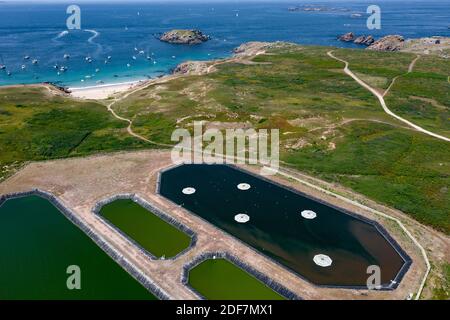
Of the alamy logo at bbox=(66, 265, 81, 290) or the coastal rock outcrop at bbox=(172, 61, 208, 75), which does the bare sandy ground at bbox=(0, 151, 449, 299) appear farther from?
the coastal rock outcrop at bbox=(172, 61, 208, 75)

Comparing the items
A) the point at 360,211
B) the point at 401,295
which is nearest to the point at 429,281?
the point at 401,295

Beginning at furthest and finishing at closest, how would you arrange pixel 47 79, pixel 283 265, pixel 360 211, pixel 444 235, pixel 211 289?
pixel 47 79
pixel 360 211
pixel 444 235
pixel 283 265
pixel 211 289

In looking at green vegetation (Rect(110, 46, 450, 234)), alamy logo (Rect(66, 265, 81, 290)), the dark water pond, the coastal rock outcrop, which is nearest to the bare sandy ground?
the dark water pond

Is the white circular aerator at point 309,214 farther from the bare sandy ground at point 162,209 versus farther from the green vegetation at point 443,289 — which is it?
the green vegetation at point 443,289

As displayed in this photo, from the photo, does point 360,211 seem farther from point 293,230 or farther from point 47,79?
point 47,79

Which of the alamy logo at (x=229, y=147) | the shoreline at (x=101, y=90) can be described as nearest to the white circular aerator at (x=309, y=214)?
the alamy logo at (x=229, y=147)
